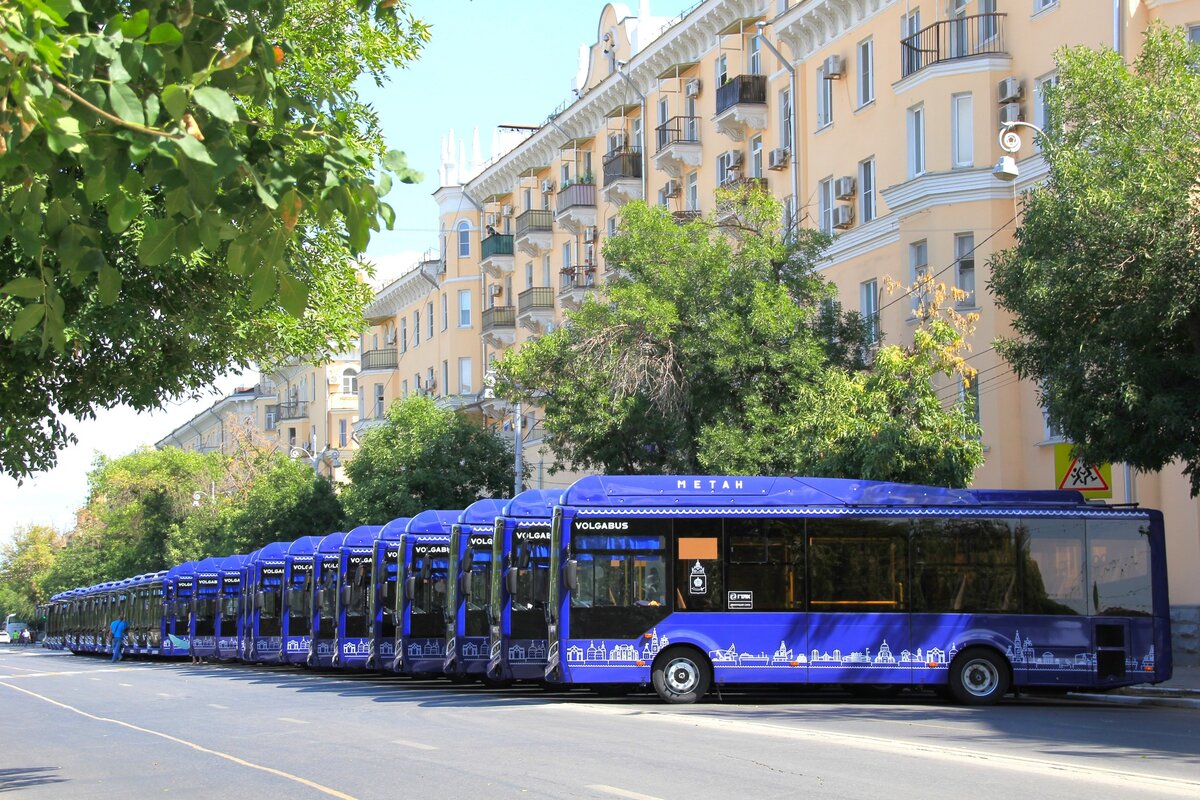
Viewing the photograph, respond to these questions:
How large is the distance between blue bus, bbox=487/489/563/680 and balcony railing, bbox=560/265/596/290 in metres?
26.3

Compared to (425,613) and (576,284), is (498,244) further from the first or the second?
(425,613)

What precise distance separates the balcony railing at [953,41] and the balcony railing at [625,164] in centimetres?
1588

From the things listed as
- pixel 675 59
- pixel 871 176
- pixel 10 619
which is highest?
pixel 675 59

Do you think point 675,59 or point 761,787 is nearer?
point 761,787

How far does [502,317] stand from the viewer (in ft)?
201

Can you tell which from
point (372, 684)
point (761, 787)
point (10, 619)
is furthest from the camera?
point (10, 619)

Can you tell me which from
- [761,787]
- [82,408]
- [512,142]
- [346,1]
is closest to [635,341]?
[346,1]

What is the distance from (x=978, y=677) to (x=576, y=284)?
32.2 meters

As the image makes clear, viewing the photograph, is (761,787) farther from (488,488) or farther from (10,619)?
(10,619)

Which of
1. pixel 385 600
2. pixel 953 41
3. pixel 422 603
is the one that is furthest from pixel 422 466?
pixel 953 41

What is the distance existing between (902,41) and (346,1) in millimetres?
18569

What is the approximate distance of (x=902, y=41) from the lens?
112 ft

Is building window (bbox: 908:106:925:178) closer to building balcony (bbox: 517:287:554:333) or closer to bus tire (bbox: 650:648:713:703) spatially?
bus tire (bbox: 650:648:713:703)

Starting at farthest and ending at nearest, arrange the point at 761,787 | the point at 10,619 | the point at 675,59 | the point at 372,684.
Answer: the point at 10,619 → the point at 675,59 → the point at 372,684 → the point at 761,787
